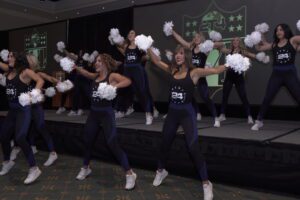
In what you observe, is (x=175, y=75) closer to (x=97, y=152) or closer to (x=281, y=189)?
(x=281, y=189)

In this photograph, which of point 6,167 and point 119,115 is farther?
point 119,115

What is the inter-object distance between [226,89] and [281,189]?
225 centimetres

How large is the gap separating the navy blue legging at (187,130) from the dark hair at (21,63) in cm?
191

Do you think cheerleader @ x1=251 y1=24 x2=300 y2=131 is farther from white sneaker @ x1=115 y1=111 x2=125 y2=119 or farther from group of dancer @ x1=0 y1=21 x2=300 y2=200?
white sneaker @ x1=115 y1=111 x2=125 y2=119

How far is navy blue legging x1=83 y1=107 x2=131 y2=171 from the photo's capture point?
3.93m

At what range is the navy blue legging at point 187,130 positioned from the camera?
3529 millimetres

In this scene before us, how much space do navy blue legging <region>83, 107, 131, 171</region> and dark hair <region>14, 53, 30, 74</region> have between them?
102 cm

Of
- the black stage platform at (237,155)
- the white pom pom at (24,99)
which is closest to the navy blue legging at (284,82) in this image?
the black stage platform at (237,155)

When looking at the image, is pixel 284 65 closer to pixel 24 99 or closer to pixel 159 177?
pixel 159 177

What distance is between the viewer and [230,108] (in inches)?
284

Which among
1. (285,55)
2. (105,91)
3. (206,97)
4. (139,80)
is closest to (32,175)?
(105,91)

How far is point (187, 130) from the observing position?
142 inches

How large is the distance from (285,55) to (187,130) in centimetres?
203

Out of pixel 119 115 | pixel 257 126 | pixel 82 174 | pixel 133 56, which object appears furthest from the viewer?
pixel 119 115
